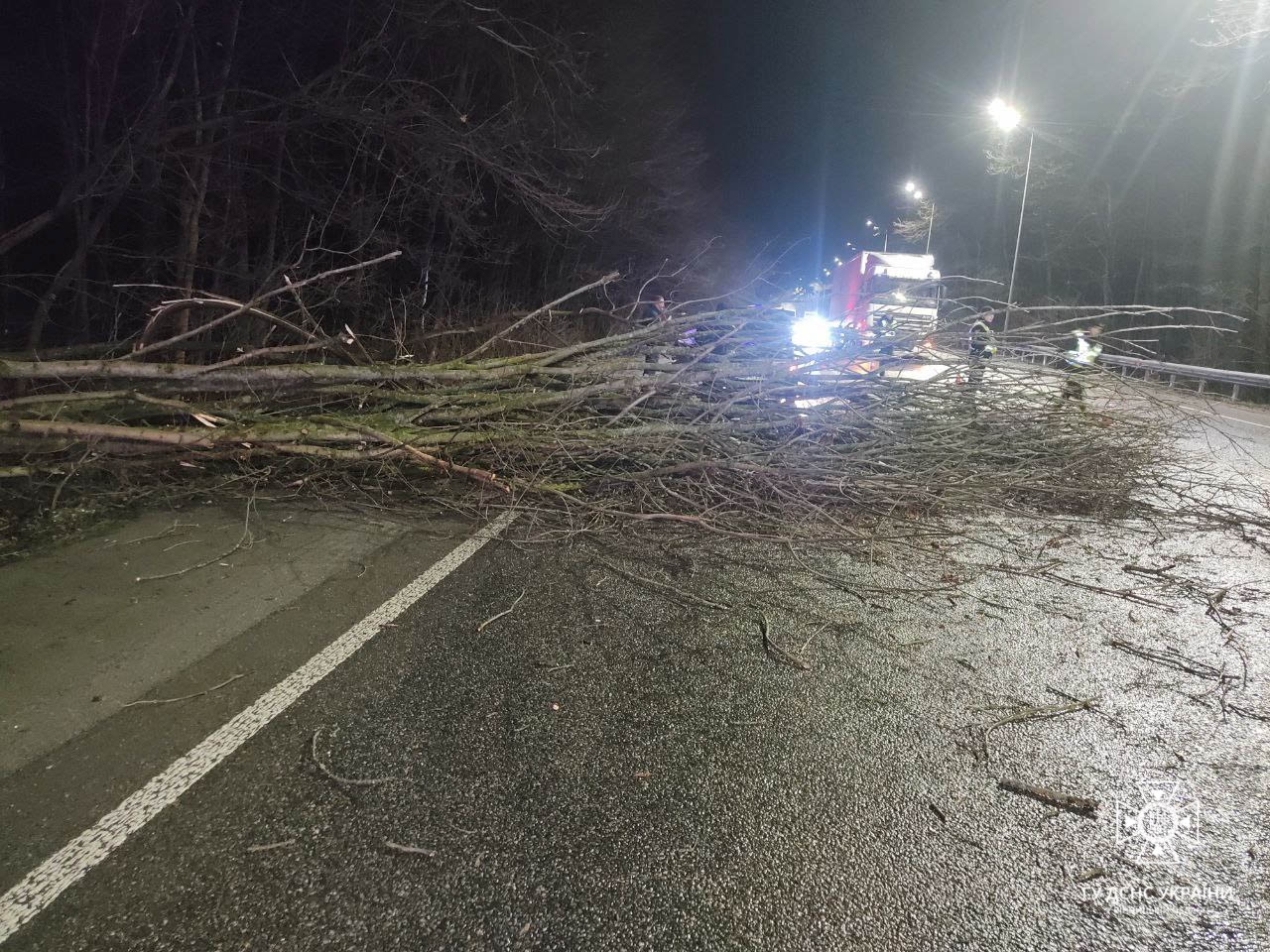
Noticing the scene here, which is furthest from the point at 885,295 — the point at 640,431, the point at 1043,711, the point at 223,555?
the point at 223,555

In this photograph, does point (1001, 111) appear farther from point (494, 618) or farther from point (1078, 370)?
point (494, 618)

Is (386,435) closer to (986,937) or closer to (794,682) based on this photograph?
(794,682)

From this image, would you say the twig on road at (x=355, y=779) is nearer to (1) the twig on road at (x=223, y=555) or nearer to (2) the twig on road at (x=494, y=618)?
(2) the twig on road at (x=494, y=618)

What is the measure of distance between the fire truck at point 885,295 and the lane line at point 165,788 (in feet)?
15.9

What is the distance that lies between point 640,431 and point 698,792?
147 inches

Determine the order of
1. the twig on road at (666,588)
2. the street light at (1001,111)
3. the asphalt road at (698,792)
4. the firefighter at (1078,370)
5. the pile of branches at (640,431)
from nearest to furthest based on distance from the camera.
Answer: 1. the asphalt road at (698,792)
2. the twig on road at (666,588)
3. the pile of branches at (640,431)
4. the firefighter at (1078,370)
5. the street light at (1001,111)

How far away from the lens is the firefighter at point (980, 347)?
6.24 m

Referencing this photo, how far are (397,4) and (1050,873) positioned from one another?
1072cm

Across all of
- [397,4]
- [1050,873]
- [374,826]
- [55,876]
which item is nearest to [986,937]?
[1050,873]

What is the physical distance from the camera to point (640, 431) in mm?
5910

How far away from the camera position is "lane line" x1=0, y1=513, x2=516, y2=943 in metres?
2.02

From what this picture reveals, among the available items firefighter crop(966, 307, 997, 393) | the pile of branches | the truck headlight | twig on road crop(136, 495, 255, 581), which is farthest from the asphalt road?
the truck headlight

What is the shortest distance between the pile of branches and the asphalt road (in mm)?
1803

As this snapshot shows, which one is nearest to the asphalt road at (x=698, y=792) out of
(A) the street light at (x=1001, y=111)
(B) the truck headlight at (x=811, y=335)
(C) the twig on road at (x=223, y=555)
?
(C) the twig on road at (x=223, y=555)
